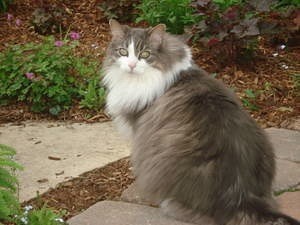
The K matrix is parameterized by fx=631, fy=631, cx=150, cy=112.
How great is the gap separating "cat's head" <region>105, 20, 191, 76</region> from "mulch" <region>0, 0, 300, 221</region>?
0.83m

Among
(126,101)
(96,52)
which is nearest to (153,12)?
(96,52)

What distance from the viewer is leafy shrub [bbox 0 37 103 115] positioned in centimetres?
561

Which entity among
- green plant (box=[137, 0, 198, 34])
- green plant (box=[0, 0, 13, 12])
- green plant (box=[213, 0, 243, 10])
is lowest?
green plant (box=[0, 0, 13, 12])

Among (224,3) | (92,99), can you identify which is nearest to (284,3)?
(224,3)

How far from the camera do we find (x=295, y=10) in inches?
262

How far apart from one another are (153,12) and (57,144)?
2.31 meters

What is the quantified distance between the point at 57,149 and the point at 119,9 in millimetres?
2964

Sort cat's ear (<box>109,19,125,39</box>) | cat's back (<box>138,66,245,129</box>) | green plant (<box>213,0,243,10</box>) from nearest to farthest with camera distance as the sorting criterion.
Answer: cat's back (<box>138,66,245,129</box>), cat's ear (<box>109,19,125,39</box>), green plant (<box>213,0,243,10</box>)

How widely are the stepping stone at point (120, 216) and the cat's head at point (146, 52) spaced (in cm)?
82

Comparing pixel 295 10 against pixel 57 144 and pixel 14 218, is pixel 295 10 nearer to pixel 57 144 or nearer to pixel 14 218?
pixel 57 144

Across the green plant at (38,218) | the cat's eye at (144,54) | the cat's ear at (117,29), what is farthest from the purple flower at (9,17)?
the green plant at (38,218)

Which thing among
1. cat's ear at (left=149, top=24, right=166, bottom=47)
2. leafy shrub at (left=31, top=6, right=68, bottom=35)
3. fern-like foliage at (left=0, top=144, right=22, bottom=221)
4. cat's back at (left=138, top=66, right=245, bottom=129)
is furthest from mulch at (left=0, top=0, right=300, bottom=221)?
cat's ear at (left=149, top=24, right=166, bottom=47)

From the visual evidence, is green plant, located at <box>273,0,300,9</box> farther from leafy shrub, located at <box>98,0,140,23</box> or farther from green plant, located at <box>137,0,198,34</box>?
leafy shrub, located at <box>98,0,140,23</box>

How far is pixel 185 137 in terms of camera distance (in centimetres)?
353
